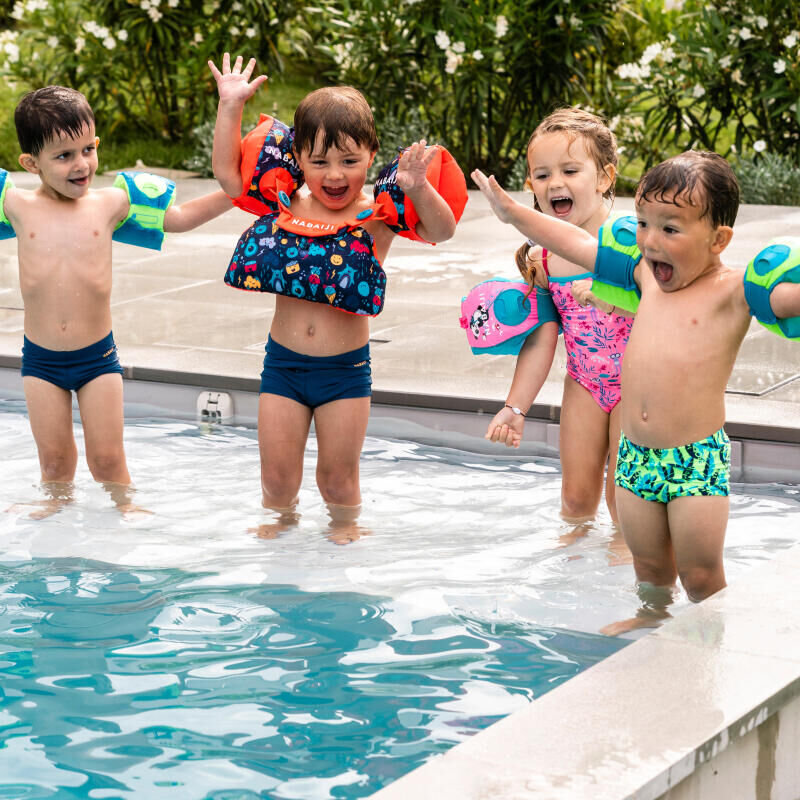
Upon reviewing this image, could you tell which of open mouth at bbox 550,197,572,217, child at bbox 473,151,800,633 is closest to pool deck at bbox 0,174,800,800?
child at bbox 473,151,800,633

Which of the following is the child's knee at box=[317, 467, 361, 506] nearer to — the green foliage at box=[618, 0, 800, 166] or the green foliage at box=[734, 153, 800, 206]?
the green foliage at box=[734, 153, 800, 206]

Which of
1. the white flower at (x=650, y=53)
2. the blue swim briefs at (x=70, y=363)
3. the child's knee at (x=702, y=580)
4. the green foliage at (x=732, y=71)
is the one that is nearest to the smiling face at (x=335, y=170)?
the blue swim briefs at (x=70, y=363)

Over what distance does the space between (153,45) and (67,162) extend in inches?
377

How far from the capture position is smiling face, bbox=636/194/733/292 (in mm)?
3406

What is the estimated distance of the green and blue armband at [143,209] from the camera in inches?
199

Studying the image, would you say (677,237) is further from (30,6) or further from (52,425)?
(30,6)

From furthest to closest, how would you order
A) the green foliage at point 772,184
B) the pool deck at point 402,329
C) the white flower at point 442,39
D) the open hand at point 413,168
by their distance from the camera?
the white flower at point 442,39 < the green foliage at point 772,184 < the pool deck at point 402,329 < the open hand at point 413,168

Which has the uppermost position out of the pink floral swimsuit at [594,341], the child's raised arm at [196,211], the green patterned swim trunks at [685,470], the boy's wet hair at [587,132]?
the boy's wet hair at [587,132]

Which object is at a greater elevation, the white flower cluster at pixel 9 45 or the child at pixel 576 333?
the white flower cluster at pixel 9 45

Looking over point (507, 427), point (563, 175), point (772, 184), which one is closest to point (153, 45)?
point (772, 184)

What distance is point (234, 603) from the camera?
416 cm

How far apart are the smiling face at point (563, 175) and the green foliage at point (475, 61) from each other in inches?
317

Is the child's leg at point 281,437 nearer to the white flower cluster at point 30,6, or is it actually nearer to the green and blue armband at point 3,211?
the green and blue armband at point 3,211

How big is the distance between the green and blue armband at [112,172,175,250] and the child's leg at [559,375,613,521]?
1654 mm
